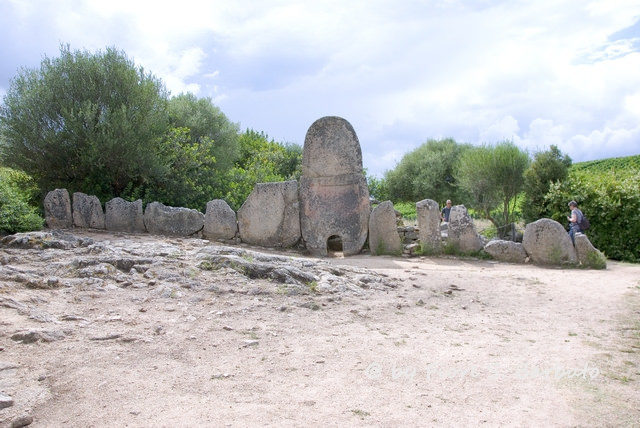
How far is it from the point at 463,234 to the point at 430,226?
0.71m

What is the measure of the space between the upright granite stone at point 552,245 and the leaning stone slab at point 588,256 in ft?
0.42

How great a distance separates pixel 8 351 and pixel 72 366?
0.61 metres

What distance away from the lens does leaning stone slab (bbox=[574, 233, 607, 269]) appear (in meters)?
10.6

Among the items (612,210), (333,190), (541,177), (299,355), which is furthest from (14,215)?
(541,177)

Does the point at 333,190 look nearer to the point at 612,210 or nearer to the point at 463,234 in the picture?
the point at 463,234

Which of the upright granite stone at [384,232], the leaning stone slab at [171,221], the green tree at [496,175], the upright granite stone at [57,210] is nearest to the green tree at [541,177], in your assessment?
the green tree at [496,175]

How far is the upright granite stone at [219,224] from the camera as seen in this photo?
39.4 feet

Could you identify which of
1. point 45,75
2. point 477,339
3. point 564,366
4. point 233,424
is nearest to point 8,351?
point 233,424

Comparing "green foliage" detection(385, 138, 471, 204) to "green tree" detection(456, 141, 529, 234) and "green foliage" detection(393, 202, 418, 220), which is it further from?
"green tree" detection(456, 141, 529, 234)

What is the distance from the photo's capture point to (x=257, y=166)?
19516mm

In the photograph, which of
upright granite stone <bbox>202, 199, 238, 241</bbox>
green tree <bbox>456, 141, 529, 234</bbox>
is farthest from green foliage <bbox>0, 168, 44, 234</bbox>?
green tree <bbox>456, 141, 529, 234</bbox>

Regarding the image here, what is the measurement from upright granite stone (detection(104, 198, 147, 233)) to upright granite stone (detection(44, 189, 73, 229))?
79cm

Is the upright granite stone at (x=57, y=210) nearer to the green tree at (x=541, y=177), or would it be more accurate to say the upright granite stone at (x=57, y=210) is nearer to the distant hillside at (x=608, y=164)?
the green tree at (x=541, y=177)

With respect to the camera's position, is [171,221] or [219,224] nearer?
[171,221]
